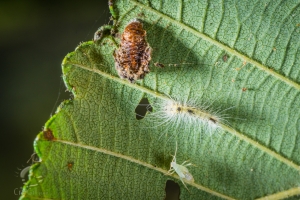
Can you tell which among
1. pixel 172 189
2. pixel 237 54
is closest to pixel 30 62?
pixel 172 189

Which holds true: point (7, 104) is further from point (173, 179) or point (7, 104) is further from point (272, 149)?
point (272, 149)

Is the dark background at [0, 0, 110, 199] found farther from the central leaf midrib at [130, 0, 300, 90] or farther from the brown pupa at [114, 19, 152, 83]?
the central leaf midrib at [130, 0, 300, 90]

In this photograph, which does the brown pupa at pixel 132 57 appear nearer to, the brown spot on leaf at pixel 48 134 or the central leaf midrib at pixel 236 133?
the central leaf midrib at pixel 236 133

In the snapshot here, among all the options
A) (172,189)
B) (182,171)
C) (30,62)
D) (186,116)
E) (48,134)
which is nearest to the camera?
(48,134)

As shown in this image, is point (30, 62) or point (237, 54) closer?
point (237, 54)

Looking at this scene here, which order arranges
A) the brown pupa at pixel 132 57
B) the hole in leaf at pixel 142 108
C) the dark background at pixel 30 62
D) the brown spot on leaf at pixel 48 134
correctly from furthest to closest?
the dark background at pixel 30 62 < the hole in leaf at pixel 142 108 < the brown pupa at pixel 132 57 < the brown spot on leaf at pixel 48 134

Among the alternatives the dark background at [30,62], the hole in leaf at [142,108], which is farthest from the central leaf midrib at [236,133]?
the dark background at [30,62]

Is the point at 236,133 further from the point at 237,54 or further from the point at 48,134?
the point at 48,134
